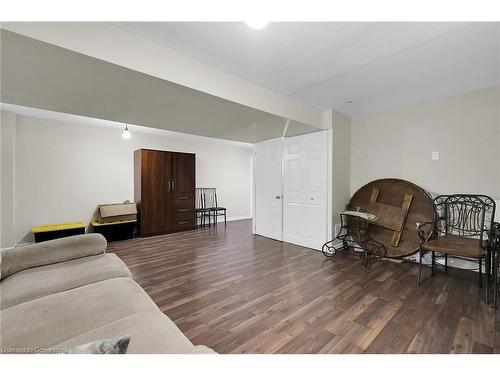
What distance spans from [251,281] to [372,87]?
291cm

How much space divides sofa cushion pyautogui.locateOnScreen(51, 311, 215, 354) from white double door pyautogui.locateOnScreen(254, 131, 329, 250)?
10.2 ft

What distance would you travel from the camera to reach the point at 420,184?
3.25 metres

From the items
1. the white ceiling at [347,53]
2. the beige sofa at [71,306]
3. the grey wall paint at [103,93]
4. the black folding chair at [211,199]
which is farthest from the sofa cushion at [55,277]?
the black folding chair at [211,199]

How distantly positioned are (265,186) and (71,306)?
3.84 meters

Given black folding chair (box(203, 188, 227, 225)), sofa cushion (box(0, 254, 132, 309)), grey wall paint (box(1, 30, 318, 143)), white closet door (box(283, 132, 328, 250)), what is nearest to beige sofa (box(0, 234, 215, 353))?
sofa cushion (box(0, 254, 132, 309))

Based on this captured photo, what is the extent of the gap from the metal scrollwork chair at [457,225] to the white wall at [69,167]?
5.46 meters

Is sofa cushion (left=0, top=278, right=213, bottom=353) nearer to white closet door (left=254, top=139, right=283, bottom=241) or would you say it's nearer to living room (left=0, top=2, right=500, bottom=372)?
living room (left=0, top=2, right=500, bottom=372)

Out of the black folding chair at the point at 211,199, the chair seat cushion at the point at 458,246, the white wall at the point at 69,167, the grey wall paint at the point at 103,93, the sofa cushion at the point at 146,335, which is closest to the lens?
the sofa cushion at the point at 146,335

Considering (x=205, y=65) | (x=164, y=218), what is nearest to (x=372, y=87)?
(x=205, y=65)

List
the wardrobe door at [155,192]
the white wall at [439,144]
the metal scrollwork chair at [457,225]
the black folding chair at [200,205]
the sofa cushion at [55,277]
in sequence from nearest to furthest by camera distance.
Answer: the sofa cushion at [55,277] < the metal scrollwork chair at [457,225] < the white wall at [439,144] < the wardrobe door at [155,192] < the black folding chair at [200,205]

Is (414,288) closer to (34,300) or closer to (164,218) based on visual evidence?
(34,300)

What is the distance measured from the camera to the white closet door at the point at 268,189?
4.44 m

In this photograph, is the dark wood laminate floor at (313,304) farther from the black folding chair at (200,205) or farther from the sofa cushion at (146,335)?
the black folding chair at (200,205)

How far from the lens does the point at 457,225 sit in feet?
9.42
